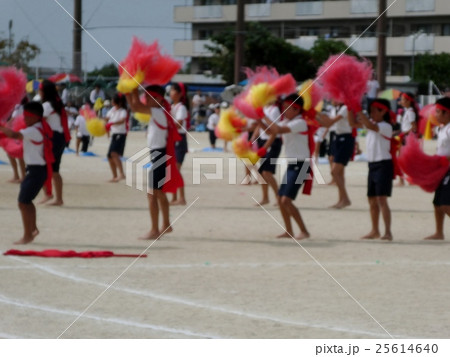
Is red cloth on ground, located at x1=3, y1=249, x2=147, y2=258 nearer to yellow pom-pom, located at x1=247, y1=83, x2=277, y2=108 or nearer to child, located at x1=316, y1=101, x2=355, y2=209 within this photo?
yellow pom-pom, located at x1=247, y1=83, x2=277, y2=108

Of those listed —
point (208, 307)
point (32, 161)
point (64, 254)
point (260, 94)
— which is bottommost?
point (64, 254)

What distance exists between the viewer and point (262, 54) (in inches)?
1036

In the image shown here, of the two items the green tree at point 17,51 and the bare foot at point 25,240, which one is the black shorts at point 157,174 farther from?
the green tree at point 17,51

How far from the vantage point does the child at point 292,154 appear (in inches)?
334

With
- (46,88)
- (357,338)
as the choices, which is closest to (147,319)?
(357,338)

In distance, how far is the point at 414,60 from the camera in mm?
18609

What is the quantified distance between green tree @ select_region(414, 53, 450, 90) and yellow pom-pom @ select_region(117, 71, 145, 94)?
28.8 feet

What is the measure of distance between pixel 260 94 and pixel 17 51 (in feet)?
22.0

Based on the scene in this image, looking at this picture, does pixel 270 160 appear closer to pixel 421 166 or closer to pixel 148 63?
pixel 421 166

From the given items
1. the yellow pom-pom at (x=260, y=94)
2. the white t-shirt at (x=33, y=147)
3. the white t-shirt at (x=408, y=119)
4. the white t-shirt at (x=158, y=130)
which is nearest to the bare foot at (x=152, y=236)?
the white t-shirt at (x=158, y=130)

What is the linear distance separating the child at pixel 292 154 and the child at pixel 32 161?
2087 millimetres

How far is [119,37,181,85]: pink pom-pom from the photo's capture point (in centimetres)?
826

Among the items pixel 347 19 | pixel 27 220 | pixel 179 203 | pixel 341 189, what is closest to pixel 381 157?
pixel 341 189

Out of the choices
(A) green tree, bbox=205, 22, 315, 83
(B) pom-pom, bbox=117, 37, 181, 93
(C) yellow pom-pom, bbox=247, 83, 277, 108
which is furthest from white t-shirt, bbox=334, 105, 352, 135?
(A) green tree, bbox=205, 22, 315, 83
